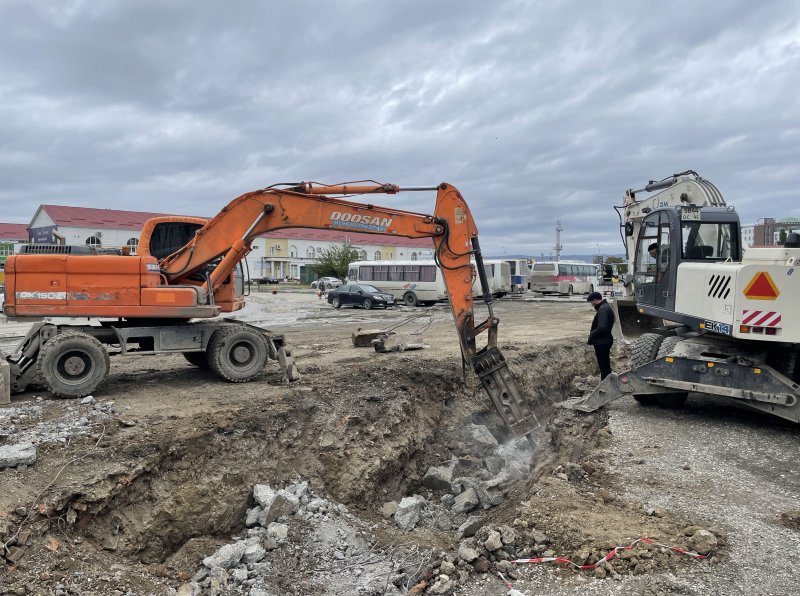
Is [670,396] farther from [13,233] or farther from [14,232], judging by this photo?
[14,232]

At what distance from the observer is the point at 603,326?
886 cm

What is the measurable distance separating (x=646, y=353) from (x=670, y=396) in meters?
0.75

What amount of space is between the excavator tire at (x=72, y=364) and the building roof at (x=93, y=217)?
148 ft

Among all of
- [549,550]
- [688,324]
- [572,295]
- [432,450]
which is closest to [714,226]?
[688,324]

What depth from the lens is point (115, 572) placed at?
4.72 m

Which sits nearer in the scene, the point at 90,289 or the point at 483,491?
the point at 483,491

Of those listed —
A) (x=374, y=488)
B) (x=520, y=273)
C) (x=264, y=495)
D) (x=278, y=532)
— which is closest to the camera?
(x=278, y=532)

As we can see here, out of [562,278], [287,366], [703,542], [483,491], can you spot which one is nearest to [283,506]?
[483,491]

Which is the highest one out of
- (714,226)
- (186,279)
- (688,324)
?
(714,226)

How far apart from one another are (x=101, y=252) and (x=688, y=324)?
8.41 m

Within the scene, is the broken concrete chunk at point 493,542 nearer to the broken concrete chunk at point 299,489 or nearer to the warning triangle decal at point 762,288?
the broken concrete chunk at point 299,489

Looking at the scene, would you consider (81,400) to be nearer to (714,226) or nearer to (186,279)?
(186,279)

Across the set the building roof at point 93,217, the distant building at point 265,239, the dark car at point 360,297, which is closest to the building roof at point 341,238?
the distant building at point 265,239

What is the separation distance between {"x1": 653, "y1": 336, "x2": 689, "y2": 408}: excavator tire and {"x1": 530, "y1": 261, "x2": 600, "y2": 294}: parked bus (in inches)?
1177
